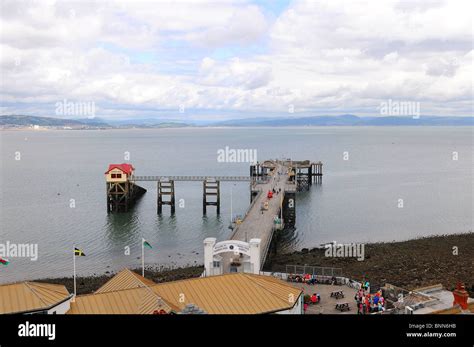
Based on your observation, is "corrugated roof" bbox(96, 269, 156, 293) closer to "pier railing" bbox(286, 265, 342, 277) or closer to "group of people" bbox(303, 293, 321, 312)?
"group of people" bbox(303, 293, 321, 312)

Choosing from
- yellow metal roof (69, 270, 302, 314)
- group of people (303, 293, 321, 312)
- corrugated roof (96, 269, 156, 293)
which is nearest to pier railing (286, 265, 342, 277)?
group of people (303, 293, 321, 312)

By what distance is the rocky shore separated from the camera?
33.7 meters

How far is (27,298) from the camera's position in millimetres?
16125

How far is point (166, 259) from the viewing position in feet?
133

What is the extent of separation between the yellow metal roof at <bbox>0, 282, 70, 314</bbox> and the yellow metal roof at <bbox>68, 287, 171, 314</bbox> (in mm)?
667

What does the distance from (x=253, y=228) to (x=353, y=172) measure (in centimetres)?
6726

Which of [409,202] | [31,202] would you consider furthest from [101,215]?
[409,202]

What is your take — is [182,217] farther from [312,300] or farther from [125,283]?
[125,283]

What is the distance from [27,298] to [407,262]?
2942 centimetres

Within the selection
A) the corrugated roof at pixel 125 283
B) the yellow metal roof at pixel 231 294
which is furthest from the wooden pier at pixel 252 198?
the yellow metal roof at pixel 231 294

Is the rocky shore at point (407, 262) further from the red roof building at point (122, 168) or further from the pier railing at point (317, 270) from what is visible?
the red roof building at point (122, 168)

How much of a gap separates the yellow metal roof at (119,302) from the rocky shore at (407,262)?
64.0 feet
